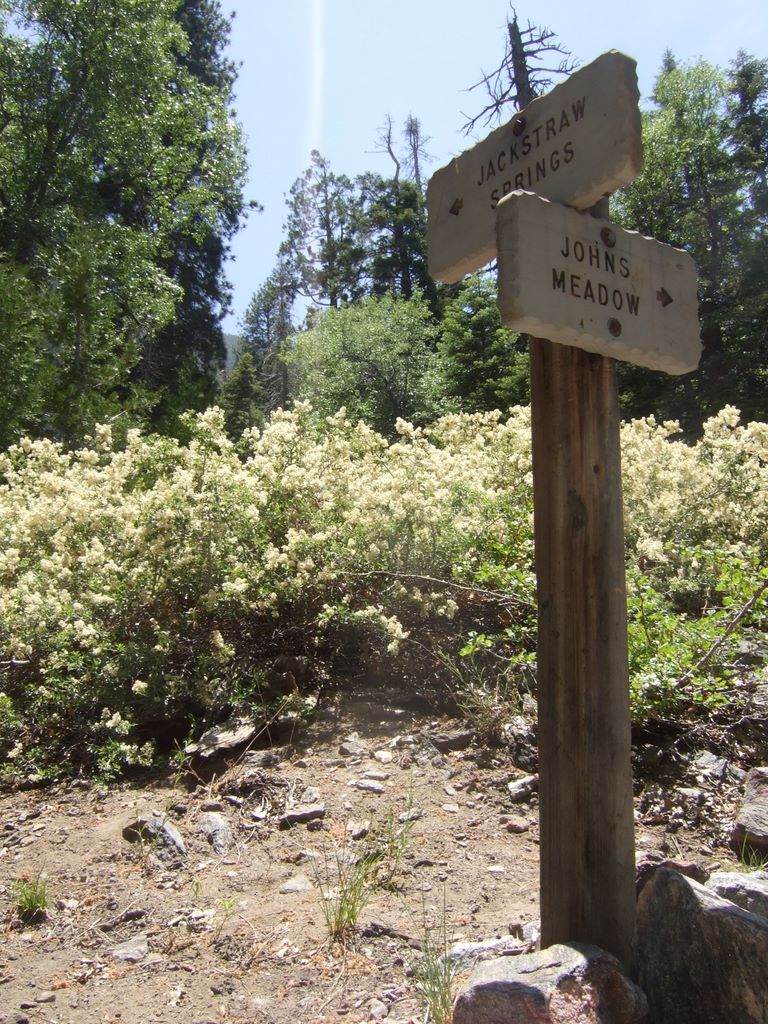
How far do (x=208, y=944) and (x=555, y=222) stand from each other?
A: 8.05ft

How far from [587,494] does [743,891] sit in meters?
1.29

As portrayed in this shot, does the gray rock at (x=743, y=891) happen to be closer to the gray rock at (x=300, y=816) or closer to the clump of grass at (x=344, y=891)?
the clump of grass at (x=344, y=891)

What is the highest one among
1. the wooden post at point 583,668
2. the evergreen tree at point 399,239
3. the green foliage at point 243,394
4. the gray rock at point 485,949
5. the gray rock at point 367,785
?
the evergreen tree at point 399,239

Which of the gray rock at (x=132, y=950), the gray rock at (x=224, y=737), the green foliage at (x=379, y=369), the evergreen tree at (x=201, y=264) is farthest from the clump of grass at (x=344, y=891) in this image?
the evergreen tree at (x=201, y=264)

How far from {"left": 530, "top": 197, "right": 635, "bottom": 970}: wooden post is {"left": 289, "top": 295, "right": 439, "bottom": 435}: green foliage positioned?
2073 cm

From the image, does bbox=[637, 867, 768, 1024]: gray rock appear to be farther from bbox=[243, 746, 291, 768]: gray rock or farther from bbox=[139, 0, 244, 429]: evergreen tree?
bbox=[139, 0, 244, 429]: evergreen tree

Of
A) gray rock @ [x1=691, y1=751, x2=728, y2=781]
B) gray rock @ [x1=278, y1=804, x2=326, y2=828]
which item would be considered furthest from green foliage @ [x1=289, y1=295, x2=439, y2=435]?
gray rock @ [x1=278, y1=804, x2=326, y2=828]

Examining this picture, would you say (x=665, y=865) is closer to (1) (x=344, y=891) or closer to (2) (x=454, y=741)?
(1) (x=344, y=891)

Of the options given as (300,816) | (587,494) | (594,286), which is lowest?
(300,816)

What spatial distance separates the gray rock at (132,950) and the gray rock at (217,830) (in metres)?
0.64

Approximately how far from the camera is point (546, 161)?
7.07 feet

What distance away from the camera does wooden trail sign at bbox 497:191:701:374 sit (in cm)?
191

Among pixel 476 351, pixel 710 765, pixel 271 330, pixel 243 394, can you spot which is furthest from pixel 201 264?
pixel 710 765

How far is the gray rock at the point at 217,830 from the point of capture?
339 cm
